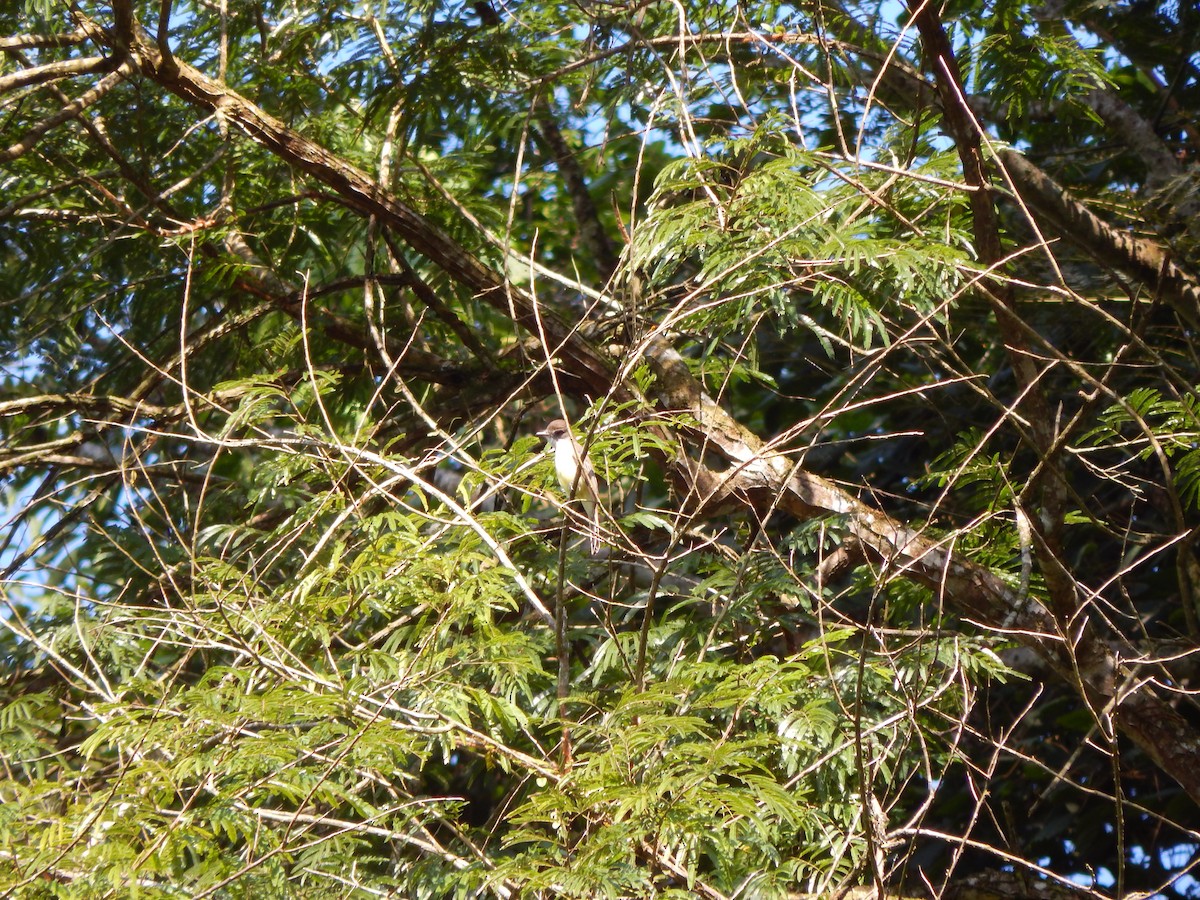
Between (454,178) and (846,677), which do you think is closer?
(846,677)

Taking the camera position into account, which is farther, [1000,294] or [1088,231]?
[1088,231]

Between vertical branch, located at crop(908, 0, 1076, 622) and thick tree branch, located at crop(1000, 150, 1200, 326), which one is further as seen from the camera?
thick tree branch, located at crop(1000, 150, 1200, 326)

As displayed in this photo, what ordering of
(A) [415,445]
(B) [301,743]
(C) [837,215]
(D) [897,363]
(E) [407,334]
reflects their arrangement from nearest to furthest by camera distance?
(B) [301,743] → (C) [837,215] → (A) [415,445] → (E) [407,334] → (D) [897,363]

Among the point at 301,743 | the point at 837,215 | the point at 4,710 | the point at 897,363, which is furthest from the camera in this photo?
the point at 897,363

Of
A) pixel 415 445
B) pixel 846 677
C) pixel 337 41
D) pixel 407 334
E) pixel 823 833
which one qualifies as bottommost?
pixel 823 833

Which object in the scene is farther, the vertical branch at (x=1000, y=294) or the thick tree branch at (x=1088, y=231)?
the thick tree branch at (x=1088, y=231)

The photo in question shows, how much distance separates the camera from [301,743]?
2168 millimetres

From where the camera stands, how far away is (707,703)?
2199 mm

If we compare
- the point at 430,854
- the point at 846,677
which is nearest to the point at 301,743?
the point at 430,854

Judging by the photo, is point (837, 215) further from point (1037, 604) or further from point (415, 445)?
point (415, 445)

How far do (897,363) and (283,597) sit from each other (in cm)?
312

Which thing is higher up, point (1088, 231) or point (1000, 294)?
point (1088, 231)

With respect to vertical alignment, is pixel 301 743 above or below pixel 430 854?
above

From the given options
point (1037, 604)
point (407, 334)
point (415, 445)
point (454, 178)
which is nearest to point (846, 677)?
point (1037, 604)
